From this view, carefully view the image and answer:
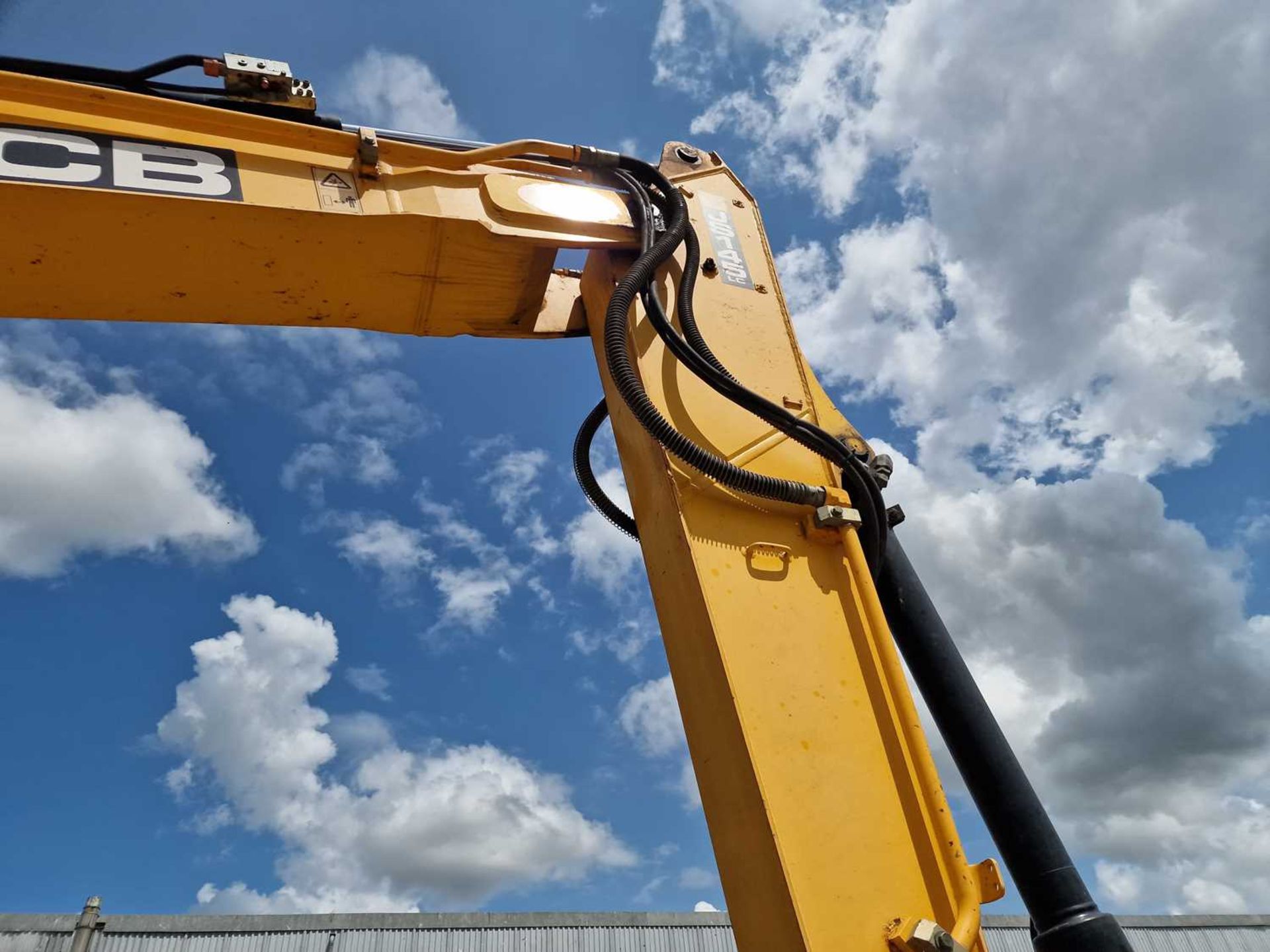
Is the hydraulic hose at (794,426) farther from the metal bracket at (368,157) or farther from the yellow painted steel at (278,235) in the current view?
the metal bracket at (368,157)

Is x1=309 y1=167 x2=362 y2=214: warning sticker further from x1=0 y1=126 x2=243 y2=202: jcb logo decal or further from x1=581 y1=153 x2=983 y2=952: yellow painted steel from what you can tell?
x1=581 y1=153 x2=983 y2=952: yellow painted steel

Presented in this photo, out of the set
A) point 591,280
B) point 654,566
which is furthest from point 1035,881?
point 591,280

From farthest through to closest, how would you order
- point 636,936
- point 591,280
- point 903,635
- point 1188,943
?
point 1188,943 → point 636,936 → point 591,280 → point 903,635

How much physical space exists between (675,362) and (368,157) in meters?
1.20

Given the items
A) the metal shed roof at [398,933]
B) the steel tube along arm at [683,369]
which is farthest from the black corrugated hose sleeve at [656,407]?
the metal shed roof at [398,933]

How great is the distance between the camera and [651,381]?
273 centimetres

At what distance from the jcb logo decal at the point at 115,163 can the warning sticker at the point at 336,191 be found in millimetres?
233

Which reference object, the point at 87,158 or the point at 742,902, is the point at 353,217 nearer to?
the point at 87,158

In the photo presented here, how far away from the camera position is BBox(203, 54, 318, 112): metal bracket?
2842 millimetres

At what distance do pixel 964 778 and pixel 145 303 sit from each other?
9.54 feet

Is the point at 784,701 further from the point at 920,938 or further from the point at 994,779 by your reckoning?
the point at 994,779

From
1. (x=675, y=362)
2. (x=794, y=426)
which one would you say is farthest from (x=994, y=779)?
(x=675, y=362)

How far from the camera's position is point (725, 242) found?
328cm

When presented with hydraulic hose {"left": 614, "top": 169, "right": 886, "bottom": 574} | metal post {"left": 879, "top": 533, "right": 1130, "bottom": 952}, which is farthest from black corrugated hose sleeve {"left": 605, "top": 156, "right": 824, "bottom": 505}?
metal post {"left": 879, "top": 533, "right": 1130, "bottom": 952}
